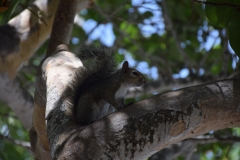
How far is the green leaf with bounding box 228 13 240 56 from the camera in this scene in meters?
1.85

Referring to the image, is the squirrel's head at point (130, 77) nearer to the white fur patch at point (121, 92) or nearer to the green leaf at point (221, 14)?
the white fur patch at point (121, 92)

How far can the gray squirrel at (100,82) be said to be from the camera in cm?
219

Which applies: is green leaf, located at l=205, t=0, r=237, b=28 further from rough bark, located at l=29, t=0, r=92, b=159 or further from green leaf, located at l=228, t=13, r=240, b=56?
rough bark, located at l=29, t=0, r=92, b=159

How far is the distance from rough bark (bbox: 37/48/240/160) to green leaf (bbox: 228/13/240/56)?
315 millimetres

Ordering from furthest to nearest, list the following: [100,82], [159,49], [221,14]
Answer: [159,49] < [100,82] < [221,14]

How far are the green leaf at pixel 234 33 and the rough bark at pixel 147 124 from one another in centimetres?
32

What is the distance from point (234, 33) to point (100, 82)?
0.91 m

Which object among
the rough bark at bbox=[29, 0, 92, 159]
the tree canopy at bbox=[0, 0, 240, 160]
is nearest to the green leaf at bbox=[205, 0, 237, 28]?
the tree canopy at bbox=[0, 0, 240, 160]

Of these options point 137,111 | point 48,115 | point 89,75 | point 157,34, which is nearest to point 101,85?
point 89,75

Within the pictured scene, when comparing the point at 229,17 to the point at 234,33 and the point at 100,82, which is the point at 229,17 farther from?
the point at 100,82

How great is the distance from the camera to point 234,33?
185cm

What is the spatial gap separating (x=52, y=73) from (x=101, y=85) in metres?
0.47

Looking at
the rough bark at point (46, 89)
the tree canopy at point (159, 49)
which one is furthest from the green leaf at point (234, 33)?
the rough bark at point (46, 89)

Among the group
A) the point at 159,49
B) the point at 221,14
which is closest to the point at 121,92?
the point at 221,14
